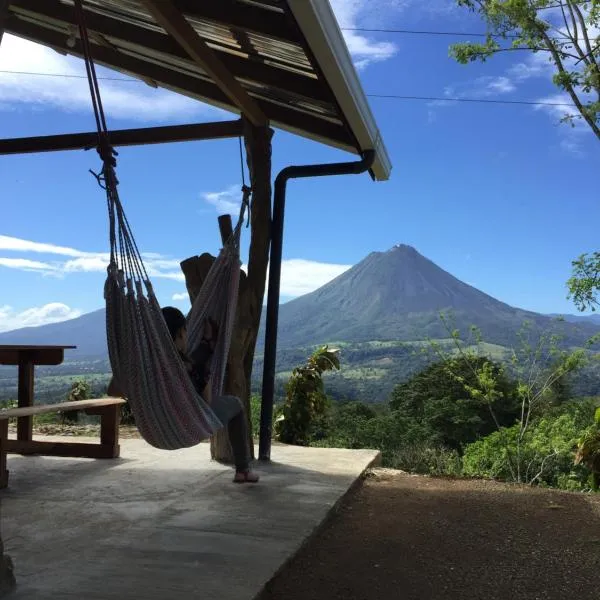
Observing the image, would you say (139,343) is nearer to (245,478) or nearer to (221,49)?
(245,478)

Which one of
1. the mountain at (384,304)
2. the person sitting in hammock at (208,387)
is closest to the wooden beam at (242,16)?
the person sitting in hammock at (208,387)

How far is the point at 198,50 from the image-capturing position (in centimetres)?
271

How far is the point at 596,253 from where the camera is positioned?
786 cm

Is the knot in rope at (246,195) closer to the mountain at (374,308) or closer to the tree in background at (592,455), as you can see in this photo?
the tree in background at (592,455)

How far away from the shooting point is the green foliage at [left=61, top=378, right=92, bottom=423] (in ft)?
21.0

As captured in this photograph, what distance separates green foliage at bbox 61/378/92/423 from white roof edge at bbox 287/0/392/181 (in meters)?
4.40

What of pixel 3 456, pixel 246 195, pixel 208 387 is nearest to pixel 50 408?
pixel 3 456

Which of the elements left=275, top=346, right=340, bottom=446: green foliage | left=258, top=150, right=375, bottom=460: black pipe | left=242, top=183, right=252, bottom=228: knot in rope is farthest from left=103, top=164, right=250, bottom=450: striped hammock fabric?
left=275, top=346, right=340, bottom=446: green foliage

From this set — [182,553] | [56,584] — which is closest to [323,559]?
[182,553]

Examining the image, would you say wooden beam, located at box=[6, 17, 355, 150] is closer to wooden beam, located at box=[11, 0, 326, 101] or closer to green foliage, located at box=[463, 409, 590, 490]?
wooden beam, located at box=[11, 0, 326, 101]

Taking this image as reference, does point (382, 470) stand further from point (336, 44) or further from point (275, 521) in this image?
point (336, 44)

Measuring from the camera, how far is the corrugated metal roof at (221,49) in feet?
7.88

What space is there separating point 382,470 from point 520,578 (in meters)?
1.83

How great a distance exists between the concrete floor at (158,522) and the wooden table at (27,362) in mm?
205
